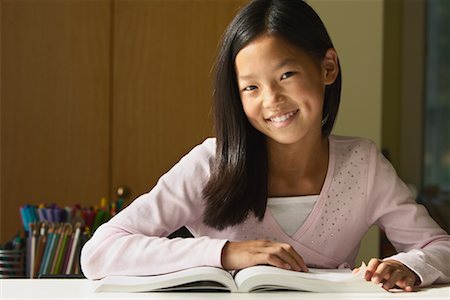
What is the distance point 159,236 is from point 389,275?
49 cm

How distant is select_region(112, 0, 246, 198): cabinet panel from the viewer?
3.41 metres

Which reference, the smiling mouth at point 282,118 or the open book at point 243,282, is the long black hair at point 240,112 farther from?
the open book at point 243,282

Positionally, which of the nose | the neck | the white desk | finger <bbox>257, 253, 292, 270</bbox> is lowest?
the white desk

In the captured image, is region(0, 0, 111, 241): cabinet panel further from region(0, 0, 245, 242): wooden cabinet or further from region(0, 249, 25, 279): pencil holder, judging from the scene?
region(0, 249, 25, 279): pencil holder

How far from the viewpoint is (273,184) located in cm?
180

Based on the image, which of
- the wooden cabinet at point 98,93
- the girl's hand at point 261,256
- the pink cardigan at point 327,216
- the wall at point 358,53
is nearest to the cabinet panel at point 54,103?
the wooden cabinet at point 98,93

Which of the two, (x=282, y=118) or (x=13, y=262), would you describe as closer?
(x=282, y=118)

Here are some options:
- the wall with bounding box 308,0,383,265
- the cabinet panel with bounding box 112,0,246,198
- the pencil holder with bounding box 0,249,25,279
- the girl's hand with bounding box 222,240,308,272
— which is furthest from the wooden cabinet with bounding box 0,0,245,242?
the girl's hand with bounding box 222,240,308,272

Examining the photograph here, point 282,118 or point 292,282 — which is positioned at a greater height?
point 282,118

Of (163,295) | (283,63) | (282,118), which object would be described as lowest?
(163,295)

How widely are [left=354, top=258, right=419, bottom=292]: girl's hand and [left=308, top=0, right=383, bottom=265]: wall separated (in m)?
1.95

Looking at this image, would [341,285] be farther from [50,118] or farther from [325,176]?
[50,118]

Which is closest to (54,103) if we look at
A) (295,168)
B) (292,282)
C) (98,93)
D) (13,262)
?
(98,93)

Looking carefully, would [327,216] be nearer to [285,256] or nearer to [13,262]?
[285,256]
